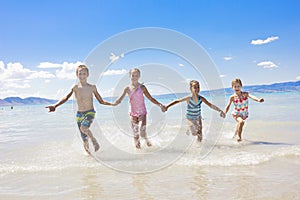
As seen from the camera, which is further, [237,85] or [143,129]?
[237,85]

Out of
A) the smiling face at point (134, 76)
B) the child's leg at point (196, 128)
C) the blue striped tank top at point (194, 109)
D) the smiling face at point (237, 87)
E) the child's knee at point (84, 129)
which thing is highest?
the smiling face at point (134, 76)

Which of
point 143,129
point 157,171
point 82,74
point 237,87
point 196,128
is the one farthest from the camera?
point 237,87

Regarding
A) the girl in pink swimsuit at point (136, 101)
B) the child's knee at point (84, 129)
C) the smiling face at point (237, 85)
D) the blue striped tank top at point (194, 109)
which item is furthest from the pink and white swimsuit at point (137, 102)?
the smiling face at point (237, 85)

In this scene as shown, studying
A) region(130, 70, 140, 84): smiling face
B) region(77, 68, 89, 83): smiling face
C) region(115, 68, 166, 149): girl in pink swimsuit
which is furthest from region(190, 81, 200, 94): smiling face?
region(77, 68, 89, 83): smiling face

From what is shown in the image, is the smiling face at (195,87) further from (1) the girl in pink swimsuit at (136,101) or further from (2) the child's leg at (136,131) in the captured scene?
(2) the child's leg at (136,131)

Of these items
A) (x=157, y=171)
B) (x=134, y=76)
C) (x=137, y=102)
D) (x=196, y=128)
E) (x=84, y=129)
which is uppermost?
(x=134, y=76)

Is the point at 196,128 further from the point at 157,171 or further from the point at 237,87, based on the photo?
the point at 157,171

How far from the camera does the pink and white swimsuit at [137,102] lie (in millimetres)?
6562

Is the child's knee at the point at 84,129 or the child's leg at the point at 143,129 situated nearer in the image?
the child's knee at the point at 84,129

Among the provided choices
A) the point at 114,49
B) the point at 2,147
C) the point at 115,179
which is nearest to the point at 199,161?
the point at 115,179

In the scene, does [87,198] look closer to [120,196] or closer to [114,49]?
[120,196]

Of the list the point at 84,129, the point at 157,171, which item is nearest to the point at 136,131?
the point at 84,129

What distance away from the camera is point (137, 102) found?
259 inches

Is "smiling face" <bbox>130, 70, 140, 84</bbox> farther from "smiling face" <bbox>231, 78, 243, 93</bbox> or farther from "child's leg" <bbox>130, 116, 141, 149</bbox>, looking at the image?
"smiling face" <bbox>231, 78, 243, 93</bbox>
